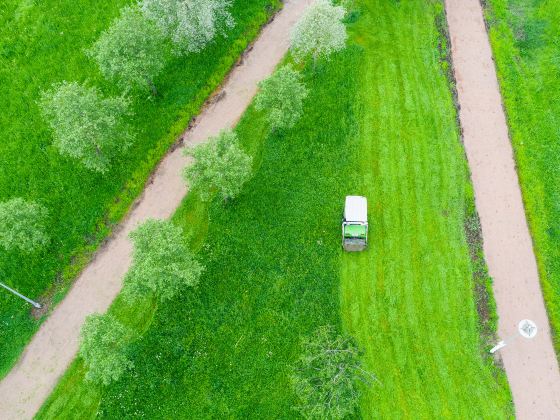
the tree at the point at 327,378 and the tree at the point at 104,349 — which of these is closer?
the tree at the point at 327,378

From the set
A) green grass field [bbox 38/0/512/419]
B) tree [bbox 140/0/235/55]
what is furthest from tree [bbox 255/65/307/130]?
tree [bbox 140/0/235/55]

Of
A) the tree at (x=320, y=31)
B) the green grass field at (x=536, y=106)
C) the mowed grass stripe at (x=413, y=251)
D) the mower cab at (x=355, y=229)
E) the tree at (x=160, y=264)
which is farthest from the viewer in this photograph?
the tree at (x=320, y=31)

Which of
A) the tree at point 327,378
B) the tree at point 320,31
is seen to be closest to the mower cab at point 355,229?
the tree at point 327,378

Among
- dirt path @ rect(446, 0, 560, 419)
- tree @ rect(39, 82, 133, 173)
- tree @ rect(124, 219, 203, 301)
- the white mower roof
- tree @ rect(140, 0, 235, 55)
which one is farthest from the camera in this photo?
tree @ rect(140, 0, 235, 55)

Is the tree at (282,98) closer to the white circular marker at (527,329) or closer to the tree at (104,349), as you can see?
the tree at (104,349)

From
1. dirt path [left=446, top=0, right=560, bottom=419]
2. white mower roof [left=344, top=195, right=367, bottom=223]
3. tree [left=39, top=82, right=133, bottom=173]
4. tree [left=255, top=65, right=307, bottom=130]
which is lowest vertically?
dirt path [left=446, top=0, right=560, bottom=419]

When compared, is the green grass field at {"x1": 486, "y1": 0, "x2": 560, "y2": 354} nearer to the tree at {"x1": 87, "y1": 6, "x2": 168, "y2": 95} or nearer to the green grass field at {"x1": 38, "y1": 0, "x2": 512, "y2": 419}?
the green grass field at {"x1": 38, "y1": 0, "x2": 512, "y2": 419}

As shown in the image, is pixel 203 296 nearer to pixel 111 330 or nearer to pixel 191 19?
pixel 111 330

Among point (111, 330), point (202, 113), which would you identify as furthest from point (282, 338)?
point (202, 113)

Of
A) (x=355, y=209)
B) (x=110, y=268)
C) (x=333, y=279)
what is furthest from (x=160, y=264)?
(x=355, y=209)
